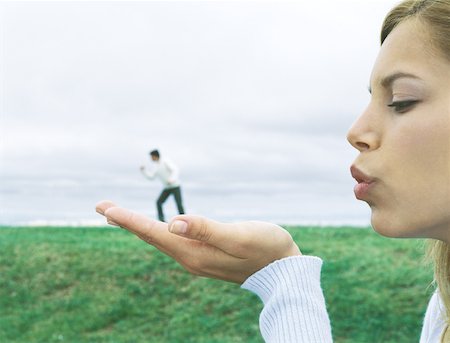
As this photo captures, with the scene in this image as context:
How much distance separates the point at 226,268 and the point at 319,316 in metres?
0.27

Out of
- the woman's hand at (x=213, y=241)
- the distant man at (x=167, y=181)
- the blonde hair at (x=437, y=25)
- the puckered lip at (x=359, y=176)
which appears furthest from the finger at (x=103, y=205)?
the distant man at (x=167, y=181)

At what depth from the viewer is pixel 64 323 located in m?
9.97

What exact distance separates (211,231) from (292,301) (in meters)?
0.27

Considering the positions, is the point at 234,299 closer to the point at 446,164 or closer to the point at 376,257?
the point at 376,257

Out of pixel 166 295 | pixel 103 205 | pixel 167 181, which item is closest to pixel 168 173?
pixel 167 181

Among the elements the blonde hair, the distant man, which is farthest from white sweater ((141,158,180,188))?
the blonde hair

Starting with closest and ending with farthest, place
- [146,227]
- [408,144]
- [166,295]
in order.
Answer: [408,144] < [146,227] < [166,295]

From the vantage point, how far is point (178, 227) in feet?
5.40

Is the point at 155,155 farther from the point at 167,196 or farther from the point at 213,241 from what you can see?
the point at 213,241

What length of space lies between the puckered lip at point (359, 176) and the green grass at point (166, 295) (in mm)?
7397

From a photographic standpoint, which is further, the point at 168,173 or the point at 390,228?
the point at 168,173

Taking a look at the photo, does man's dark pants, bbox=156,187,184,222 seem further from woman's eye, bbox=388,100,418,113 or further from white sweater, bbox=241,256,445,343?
woman's eye, bbox=388,100,418,113

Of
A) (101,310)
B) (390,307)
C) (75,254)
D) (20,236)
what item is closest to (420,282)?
(390,307)

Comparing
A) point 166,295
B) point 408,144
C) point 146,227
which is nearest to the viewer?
point 408,144
